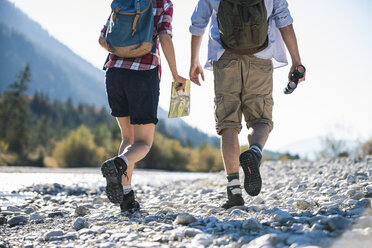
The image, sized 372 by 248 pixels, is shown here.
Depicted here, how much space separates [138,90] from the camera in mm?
3145

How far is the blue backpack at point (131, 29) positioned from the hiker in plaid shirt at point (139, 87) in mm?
115

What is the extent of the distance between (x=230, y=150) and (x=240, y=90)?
566 millimetres

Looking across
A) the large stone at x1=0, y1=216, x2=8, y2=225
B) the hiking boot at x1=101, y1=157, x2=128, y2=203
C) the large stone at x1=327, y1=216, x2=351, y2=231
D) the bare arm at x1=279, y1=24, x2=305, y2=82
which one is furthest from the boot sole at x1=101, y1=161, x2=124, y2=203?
the bare arm at x1=279, y1=24, x2=305, y2=82

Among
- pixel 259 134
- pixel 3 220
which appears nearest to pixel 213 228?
pixel 259 134

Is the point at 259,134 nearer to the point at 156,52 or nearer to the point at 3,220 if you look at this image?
the point at 156,52

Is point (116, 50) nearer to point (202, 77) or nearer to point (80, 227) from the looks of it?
point (202, 77)

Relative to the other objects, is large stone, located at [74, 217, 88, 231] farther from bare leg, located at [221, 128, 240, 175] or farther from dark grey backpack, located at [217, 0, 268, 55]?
dark grey backpack, located at [217, 0, 268, 55]

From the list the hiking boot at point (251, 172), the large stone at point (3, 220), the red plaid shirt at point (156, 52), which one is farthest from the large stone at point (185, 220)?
the large stone at point (3, 220)

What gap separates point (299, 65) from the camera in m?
3.31

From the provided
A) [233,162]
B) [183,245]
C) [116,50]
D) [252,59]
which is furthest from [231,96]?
[183,245]

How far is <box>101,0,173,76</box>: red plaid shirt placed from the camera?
125 inches

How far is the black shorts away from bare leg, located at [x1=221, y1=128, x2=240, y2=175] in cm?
66

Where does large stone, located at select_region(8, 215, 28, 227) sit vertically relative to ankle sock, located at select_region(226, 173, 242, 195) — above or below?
below

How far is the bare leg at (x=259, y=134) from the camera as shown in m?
3.08
